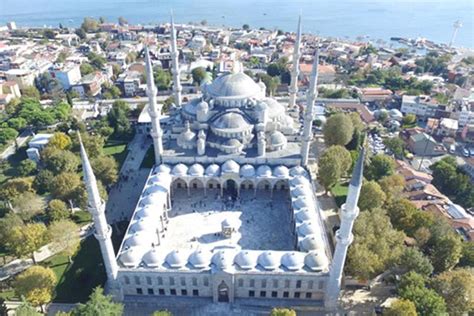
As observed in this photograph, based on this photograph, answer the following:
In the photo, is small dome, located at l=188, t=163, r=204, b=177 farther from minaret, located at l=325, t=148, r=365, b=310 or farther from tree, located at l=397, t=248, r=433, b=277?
tree, located at l=397, t=248, r=433, b=277

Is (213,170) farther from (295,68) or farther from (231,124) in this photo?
(295,68)

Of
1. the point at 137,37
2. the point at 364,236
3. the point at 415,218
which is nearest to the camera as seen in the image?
the point at 364,236

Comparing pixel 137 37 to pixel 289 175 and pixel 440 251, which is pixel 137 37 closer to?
pixel 289 175

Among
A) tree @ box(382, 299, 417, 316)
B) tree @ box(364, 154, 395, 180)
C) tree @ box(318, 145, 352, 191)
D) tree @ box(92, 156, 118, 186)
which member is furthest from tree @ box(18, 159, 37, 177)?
tree @ box(382, 299, 417, 316)

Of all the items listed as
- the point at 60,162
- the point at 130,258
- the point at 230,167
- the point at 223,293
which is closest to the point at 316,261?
the point at 223,293

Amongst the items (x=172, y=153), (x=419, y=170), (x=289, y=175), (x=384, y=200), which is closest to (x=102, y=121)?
(x=172, y=153)

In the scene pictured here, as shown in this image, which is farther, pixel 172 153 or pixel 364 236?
pixel 172 153
